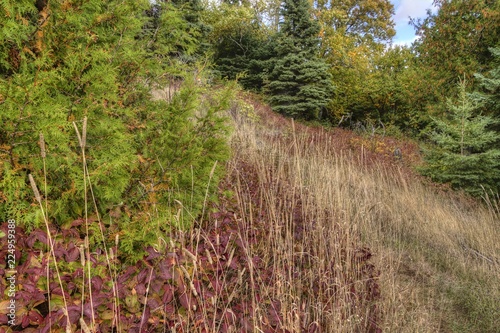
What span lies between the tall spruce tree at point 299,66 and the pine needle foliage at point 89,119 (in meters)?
13.2

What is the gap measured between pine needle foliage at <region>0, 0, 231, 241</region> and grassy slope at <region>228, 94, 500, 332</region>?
0.76 m

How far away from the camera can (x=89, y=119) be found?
1.73 meters

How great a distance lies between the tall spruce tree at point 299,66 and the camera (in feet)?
49.1

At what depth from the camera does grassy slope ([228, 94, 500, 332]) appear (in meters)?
2.49

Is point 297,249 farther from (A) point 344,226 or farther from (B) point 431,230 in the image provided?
(B) point 431,230

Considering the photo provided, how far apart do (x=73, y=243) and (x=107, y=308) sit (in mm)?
356

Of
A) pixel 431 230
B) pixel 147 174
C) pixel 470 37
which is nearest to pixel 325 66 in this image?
pixel 470 37

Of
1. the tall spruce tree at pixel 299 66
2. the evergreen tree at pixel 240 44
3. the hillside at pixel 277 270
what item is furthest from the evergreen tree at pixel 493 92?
the evergreen tree at pixel 240 44

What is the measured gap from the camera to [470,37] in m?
9.33

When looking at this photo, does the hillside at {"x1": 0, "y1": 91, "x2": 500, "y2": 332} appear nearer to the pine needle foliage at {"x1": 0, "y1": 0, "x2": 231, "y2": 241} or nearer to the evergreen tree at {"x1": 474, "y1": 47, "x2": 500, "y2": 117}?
the pine needle foliage at {"x1": 0, "y1": 0, "x2": 231, "y2": 241}

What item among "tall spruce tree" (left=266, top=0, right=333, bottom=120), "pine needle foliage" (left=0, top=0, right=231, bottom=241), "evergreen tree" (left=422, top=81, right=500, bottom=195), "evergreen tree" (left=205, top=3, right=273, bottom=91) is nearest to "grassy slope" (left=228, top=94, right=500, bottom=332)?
"evergreen tree" (left=422, top=81, right=500, bottom=195)

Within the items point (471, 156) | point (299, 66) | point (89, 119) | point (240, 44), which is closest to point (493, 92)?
point (471, 156)

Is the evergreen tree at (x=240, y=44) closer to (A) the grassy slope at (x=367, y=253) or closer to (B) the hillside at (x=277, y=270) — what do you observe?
(B) the hillside at (x=277, y=270)

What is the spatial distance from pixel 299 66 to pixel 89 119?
1407 cm
